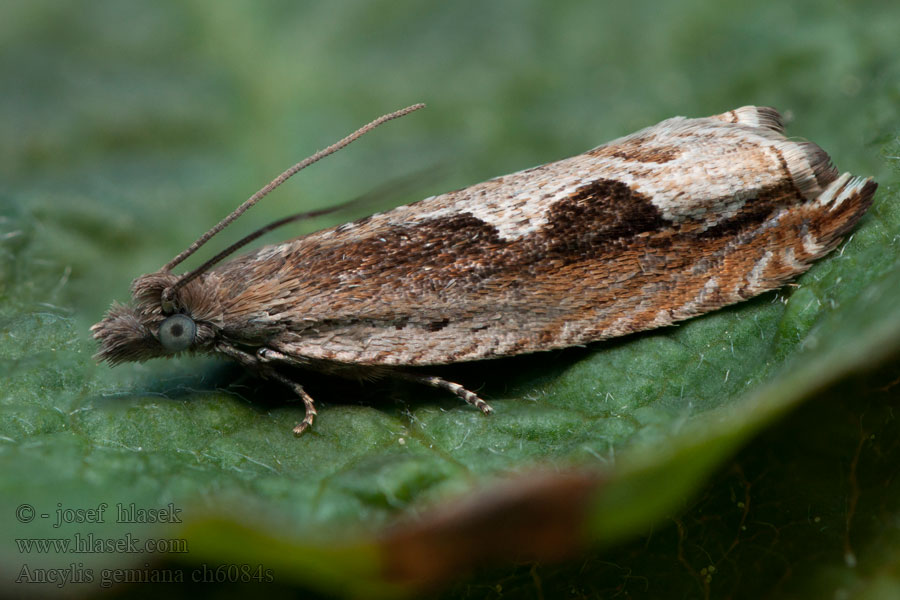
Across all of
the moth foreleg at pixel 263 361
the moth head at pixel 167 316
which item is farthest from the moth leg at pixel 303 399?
the moth head at pixel 167 316

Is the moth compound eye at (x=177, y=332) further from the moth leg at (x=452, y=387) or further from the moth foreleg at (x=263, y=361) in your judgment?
the moth leg at (x=452, y=387)

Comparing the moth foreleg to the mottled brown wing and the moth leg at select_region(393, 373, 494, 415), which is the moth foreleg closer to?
the mottled brown wing

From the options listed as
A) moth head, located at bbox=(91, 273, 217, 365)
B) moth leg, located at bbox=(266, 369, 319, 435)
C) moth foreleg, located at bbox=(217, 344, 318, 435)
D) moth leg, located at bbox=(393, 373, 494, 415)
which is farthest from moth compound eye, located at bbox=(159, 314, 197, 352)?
moth leg, located at bbox=(393, 373, 494, 415)

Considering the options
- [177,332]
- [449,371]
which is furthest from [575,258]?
[177,332]

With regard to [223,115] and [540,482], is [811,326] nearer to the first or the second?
[540,482]

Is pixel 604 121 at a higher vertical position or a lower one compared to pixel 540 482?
higher

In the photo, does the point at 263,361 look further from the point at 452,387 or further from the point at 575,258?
the point at 575,258

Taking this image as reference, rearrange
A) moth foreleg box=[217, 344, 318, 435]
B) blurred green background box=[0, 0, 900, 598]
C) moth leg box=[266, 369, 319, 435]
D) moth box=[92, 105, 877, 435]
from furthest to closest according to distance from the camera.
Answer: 1. moth foreleg box=[217, 344, 318, 435]
2. moth box=[92, 105, 877, 435]
3. moth leg box=[266, 369, 319, 435]
4. blurred green background box=[0, 0, 900, 598]

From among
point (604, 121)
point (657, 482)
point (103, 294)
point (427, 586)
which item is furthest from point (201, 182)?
point (657, 482)
